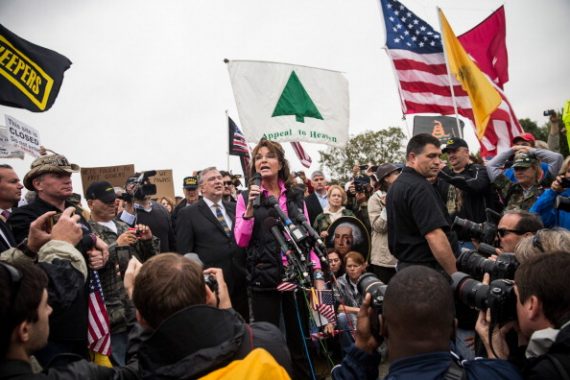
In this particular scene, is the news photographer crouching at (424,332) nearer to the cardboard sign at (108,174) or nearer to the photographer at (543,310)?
the photographer at (543,310)

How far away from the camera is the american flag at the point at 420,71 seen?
7.50m

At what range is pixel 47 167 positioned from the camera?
3.52m

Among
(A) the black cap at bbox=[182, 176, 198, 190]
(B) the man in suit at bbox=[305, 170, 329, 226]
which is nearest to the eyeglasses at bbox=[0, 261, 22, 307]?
(B) the man in suit at bbox=[305, 170, 329, 226]

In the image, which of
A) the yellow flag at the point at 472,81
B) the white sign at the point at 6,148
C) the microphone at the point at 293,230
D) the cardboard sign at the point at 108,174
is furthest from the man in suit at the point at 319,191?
the white sign at the point at 6,148

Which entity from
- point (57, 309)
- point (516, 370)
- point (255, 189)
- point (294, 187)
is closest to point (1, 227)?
point (57, 309)

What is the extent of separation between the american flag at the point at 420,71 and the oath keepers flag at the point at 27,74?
5.12 m

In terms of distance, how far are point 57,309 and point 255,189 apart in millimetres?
1592

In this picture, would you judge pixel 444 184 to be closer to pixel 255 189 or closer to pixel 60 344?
pixel 255 189

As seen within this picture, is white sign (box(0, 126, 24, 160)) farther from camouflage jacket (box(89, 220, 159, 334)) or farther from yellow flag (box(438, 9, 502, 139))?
yellow flag (box(438, 9, 502, 139))

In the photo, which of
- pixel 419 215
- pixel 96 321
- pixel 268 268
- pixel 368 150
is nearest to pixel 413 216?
pixel 419 215

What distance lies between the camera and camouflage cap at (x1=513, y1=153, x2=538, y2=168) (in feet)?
16.4

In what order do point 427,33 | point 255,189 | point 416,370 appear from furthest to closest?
point 427,33
point 255,189
point 416,370

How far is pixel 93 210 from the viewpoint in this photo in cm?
474

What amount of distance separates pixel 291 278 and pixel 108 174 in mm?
7236
